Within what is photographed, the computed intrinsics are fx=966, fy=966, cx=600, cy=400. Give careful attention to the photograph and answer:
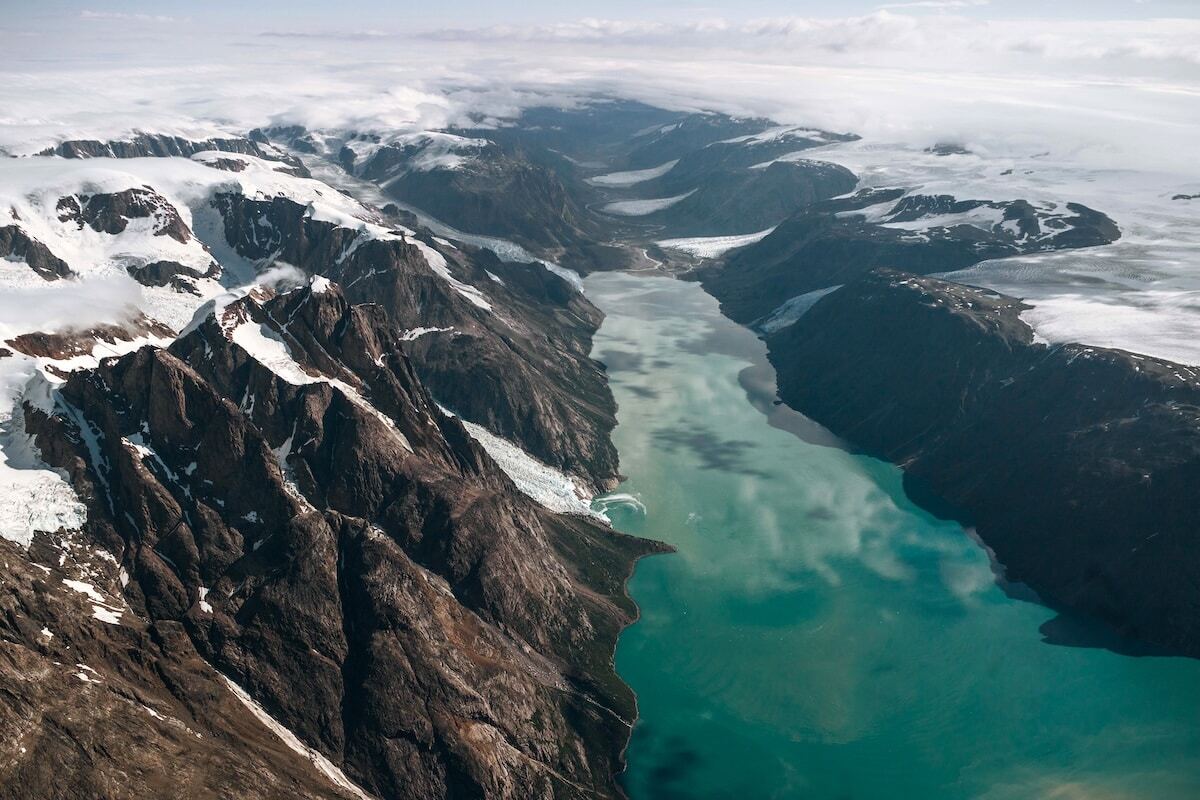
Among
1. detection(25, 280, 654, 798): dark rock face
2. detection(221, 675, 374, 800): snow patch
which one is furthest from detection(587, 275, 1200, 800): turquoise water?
detection(221, 675, 374, 800): snow patch

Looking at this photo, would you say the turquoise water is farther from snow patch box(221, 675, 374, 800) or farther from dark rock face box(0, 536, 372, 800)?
dark rock face box(0, 536, 372, 800)

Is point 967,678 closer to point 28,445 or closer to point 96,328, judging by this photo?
point 28,445

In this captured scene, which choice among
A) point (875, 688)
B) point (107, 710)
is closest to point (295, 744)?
point (107, 710)

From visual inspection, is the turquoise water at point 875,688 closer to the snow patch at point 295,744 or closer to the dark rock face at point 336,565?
the dark rock face at point 336,565

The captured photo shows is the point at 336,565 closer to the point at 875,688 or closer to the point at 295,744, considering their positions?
the point at 295,744

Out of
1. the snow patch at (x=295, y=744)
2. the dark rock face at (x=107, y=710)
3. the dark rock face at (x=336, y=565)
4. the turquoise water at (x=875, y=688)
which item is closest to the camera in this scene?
the dark rock face at (x=107, y=710)

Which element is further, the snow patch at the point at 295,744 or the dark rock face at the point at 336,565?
the dark rock face at the point at 336,565

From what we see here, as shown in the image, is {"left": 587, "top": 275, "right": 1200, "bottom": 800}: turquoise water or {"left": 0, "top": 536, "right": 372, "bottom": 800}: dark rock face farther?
{"left": 587, "top": 275, "right": 1200, "bottom": 800}: turquoise water

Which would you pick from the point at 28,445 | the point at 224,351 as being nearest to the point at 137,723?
the point at 28,445

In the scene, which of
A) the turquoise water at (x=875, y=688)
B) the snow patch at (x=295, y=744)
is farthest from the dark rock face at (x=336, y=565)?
the turquoise water at (x=875, y=688)
